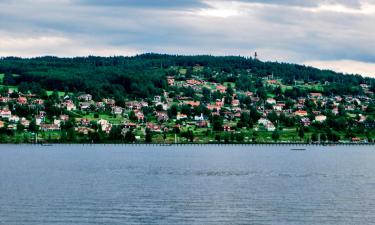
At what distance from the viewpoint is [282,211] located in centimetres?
6184

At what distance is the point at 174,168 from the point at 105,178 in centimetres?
2232

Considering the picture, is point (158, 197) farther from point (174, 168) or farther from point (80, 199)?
point (174, 168)

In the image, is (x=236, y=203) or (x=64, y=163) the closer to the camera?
(x=236, y=203)

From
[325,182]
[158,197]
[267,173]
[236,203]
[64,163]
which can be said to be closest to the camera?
[236,203]

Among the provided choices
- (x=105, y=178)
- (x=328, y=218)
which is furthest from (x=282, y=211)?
(x=105, y=178)

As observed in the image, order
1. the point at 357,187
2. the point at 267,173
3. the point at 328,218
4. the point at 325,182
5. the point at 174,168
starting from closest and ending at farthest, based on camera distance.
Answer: the point at 328,218
the point at 357,187
the point at 325,182
the point at 267,173
the point at 174,168

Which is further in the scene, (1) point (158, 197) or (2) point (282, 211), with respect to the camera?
(1) point (158, 197)

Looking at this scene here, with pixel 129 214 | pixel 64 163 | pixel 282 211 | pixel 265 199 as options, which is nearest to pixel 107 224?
pixel 129 214

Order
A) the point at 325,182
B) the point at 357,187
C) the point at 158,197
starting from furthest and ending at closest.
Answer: the point at 325,182
the point at 357,187
the point at 158,197

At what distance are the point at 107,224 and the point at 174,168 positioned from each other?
59.4 m

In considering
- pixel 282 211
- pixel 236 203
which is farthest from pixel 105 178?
pixel 282 211

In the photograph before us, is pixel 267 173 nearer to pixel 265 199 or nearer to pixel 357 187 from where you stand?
pixel 357 187

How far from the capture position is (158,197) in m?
71.1

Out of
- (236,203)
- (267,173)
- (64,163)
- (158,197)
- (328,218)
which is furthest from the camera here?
(64,163)
